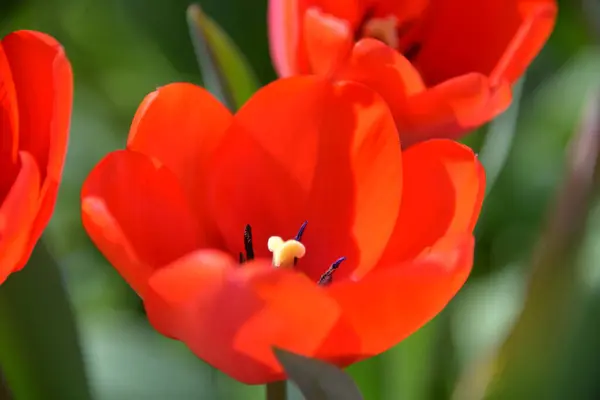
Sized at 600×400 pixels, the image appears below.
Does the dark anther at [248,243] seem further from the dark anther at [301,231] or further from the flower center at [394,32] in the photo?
the flower center at [394,32]

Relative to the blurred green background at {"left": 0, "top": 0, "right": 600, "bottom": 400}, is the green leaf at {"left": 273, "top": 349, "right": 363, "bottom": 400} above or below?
above

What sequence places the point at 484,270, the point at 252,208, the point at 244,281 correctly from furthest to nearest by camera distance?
the point at 484,270 < the point at 252,208 < the point at 244,281

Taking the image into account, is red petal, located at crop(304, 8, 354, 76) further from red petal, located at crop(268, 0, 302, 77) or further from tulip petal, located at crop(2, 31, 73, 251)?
tulip petal, located at crop(2, 31, 73, 251)

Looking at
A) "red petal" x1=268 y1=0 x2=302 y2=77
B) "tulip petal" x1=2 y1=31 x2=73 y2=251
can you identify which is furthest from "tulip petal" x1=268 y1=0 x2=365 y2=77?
"tulip petal" x1=2 y1=31 x2=73 y2=251

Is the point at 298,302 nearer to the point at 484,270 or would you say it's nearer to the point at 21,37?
the point at 21,37

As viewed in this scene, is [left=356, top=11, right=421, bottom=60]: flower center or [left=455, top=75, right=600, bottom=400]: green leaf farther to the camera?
[left=356, top=11, right=421, bottom=60]: flower center

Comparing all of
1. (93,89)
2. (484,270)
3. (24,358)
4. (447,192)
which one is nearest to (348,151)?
(447,192)

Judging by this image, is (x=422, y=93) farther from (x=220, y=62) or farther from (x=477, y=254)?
(x=477, y=254)
